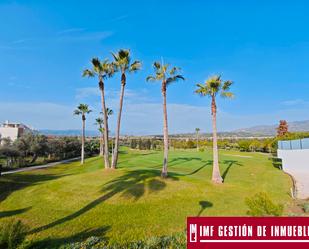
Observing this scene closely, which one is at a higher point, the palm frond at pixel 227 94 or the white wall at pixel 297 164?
the palm frond at pixel 227 94

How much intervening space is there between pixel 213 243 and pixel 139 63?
64.8 ft

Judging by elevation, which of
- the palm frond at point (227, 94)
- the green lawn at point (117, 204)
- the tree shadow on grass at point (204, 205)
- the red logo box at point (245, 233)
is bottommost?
the tree shadow on grass at point (204, 205)

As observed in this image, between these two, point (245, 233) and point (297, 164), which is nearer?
point (245, 233)

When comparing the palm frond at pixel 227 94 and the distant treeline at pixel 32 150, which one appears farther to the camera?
the distant treeline at pixel 32 150

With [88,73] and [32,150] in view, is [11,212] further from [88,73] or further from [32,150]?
[32,150]

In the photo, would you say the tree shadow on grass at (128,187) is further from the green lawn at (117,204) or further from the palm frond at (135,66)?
the palm frond at (135,66)

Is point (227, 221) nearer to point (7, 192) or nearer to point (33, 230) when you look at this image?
point (33, 230)

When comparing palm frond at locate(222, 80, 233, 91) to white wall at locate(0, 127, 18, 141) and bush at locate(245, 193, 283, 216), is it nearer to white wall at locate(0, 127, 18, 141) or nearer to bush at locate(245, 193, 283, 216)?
bush at locate(245, 193, 283, 216)

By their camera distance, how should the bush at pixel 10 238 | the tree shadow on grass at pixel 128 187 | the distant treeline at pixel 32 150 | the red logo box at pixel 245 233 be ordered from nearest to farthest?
the red logo box at pixel 245 233 → the bush at pixel 10 238 → the tree shadow on grass at pixel 128 187 → the distant treeline at pixel 32 150

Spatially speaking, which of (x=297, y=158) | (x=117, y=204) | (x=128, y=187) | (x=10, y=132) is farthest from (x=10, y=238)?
(x=10, y=132)

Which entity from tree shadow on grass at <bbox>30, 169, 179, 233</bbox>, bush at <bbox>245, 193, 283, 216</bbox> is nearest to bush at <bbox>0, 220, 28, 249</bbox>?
tree shadow on grass at <bbox>30, 169, 179, 233</bbox>

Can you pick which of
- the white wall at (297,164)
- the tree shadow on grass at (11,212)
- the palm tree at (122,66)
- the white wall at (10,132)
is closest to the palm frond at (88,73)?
the palm tree at (122,66)

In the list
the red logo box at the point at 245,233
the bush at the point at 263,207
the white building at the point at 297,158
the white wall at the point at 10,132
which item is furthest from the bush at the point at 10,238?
the white wall at the point at 10,132

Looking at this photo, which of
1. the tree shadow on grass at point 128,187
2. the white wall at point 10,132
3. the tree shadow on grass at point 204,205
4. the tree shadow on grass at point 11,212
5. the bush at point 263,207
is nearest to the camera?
the bush at point 263,207
